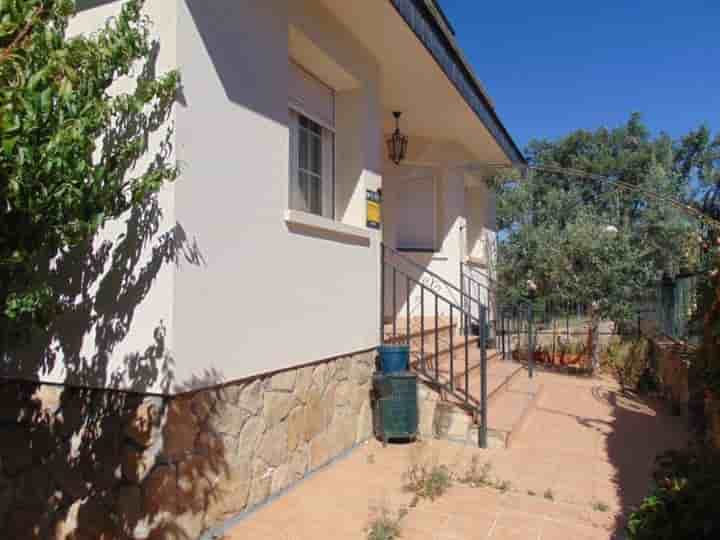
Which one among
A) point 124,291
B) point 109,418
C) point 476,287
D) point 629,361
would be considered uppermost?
point 476,287

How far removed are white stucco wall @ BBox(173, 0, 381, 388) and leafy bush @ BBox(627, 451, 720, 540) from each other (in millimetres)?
2229

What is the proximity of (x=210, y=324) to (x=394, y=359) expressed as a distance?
2181 mm

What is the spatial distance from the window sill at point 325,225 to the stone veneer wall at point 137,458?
108 centimetres

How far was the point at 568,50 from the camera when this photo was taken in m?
13.1

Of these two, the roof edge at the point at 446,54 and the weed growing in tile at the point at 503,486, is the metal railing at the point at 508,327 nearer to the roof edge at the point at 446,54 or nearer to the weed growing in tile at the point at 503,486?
the roof edge at the point at 446,54

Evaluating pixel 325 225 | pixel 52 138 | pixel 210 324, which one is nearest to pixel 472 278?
pixel 325 225

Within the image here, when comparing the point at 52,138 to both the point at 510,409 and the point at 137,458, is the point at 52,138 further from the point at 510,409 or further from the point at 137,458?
the point at 510,409

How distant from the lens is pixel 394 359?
15.5ft

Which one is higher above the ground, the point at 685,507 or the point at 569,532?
the point at 685,507

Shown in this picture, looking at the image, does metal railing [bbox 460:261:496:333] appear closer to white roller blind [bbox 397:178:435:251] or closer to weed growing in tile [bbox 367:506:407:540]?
white roller blind [bbox 397:178:435:251]

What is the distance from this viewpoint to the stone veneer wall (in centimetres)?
272

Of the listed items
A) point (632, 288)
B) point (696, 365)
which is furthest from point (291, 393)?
point (632, 288)

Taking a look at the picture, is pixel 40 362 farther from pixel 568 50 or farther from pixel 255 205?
pixel 568 50

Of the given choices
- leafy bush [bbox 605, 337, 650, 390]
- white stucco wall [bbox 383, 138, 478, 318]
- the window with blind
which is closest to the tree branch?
the window with blind
